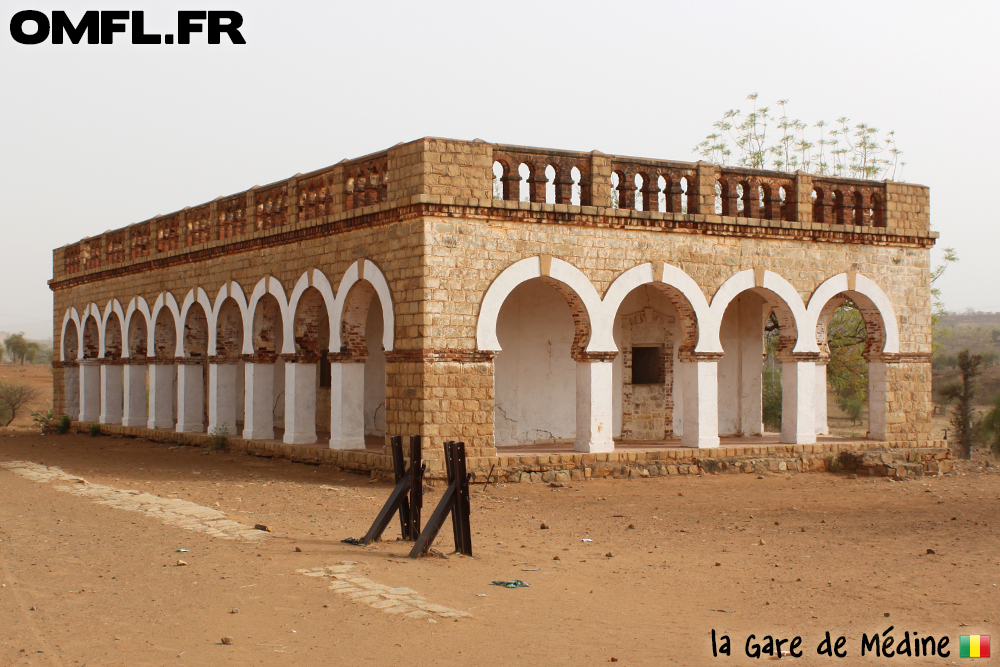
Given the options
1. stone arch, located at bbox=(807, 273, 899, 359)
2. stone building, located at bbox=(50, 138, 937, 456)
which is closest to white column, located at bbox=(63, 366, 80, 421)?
stone building, located at bbox=(50, 138, 937, 456)

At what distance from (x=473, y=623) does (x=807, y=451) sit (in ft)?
34.1

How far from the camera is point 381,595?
6773 mm

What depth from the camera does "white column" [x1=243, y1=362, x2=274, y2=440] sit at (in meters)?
16.5

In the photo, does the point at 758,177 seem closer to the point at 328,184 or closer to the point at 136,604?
the point at 328,184

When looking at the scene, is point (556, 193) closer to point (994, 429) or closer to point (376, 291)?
point (376, 291)

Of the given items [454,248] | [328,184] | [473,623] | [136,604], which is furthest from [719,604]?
[328,184]

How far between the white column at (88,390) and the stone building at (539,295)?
5.13m

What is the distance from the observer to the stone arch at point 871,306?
15.5m

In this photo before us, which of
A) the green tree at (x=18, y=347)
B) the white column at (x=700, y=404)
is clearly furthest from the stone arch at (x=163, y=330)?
the green tree at (x=18, y=347)

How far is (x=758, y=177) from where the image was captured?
49.9ft

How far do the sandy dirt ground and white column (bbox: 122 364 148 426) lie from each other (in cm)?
818

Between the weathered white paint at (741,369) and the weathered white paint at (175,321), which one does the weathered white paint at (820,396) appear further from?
the weathered white paint at (175,321)

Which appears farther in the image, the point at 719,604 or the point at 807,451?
the point at 807,451

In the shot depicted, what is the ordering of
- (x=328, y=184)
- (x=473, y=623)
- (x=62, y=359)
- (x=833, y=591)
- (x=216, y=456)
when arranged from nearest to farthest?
(x=473, y=623) → (x=833, y=591) → (x=328, y=184) → (x=216, y=456) → (x=62, y=359)
